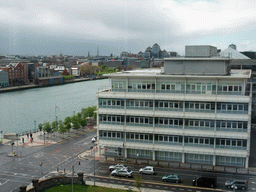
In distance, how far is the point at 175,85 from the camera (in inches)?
1431

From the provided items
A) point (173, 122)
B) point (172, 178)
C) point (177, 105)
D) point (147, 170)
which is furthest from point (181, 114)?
point (172, 178)

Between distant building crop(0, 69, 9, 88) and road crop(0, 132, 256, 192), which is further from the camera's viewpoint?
distant building crop(0, 69, 9, 88)

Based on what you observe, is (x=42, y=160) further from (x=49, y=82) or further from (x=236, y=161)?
(x=49, y=82)

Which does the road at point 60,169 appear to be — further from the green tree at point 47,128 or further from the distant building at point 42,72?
the distant building at point 42,72

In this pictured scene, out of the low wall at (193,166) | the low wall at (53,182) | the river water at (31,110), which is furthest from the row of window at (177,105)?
the river water at (31,110)

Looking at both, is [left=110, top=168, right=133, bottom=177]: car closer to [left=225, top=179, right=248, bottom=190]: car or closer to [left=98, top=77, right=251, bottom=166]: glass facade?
[left=98, top=77, right=251, bottom=166]: glass facade

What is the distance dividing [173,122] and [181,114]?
4.79 feet

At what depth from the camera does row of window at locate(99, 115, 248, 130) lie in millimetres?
34125

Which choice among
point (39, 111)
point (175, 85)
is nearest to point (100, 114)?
point (175, 85)

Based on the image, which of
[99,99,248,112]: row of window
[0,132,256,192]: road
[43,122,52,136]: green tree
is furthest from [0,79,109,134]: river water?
[99,99,248,112]: row of window

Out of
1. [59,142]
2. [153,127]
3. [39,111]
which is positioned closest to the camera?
[153,127]

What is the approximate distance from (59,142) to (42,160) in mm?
9394

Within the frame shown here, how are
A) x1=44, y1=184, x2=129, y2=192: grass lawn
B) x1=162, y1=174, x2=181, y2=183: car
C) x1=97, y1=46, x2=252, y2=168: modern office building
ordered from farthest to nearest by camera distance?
x1=97, y1=46, x2=252, y2=168: modern office building < x1=162, y1=174, x2=181, y2=183: car < x1=44, y1=184, x2=129, y2=192: grass lawn

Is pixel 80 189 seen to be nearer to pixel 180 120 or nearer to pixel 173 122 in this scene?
pixel 173 122
